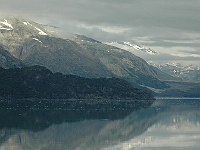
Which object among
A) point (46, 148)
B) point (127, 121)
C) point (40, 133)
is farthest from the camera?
point (127, 121)

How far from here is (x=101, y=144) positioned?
110 metres

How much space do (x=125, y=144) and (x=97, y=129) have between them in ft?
119

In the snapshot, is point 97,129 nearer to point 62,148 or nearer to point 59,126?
point 59,126

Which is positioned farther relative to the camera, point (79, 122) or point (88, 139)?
point (79, 122)

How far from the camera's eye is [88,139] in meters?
120

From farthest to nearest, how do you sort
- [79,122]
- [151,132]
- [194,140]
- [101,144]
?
1. [79,122]
2. [151,132]
3. [194,140]
4. [101,144]

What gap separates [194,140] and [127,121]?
68.1 m

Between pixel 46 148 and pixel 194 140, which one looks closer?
pixel 46 148

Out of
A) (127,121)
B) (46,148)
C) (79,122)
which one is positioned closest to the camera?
(46,148)

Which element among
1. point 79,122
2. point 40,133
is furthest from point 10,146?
point 79,122

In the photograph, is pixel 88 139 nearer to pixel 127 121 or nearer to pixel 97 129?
pixel 97 129

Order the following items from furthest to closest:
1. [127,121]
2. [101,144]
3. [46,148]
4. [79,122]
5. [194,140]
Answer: [127,121]
[79,122]
[194,140]
[101,144]
[46,148]

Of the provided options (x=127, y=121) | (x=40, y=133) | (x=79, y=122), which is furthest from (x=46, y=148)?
(x=127, y=121)

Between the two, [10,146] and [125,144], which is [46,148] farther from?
[125,144]
